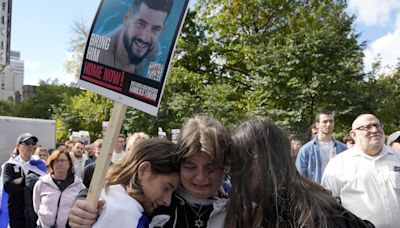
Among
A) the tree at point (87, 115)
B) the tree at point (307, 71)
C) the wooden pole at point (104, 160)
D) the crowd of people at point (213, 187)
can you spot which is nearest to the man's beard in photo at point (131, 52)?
the wooden pole at point (104, 160)

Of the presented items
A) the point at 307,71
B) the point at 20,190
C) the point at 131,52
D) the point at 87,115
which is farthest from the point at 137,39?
the point at 87,115

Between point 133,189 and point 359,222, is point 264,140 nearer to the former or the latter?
point 359,222

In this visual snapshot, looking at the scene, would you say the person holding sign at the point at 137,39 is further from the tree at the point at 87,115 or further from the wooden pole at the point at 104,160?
the tree at the point at 87,115

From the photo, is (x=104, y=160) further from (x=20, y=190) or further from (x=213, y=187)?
(x=20, y=190)

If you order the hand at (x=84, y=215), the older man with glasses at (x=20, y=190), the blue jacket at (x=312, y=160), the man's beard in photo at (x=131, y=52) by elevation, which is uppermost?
the man's beard in photo at (x=131, y=52)

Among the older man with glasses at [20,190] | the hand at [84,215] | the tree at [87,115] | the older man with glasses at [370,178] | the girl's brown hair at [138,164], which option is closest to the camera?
the hand at [84,215]

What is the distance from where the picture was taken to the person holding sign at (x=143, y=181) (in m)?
2.02

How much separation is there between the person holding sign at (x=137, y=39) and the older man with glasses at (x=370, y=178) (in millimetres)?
2448

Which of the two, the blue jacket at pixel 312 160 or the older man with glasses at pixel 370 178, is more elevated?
the older man with glasses at pixel 370 178

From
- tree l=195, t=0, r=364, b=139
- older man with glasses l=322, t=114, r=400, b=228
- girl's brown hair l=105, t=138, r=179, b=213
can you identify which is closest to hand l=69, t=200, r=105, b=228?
girl's brown hair l=105, t=138, r=179, b=213

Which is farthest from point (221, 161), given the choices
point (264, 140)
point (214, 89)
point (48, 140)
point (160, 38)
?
point (214, 89)

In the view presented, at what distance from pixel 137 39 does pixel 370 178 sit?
2.58 meters

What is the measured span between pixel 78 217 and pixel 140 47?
872mm

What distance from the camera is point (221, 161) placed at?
7.20ft
